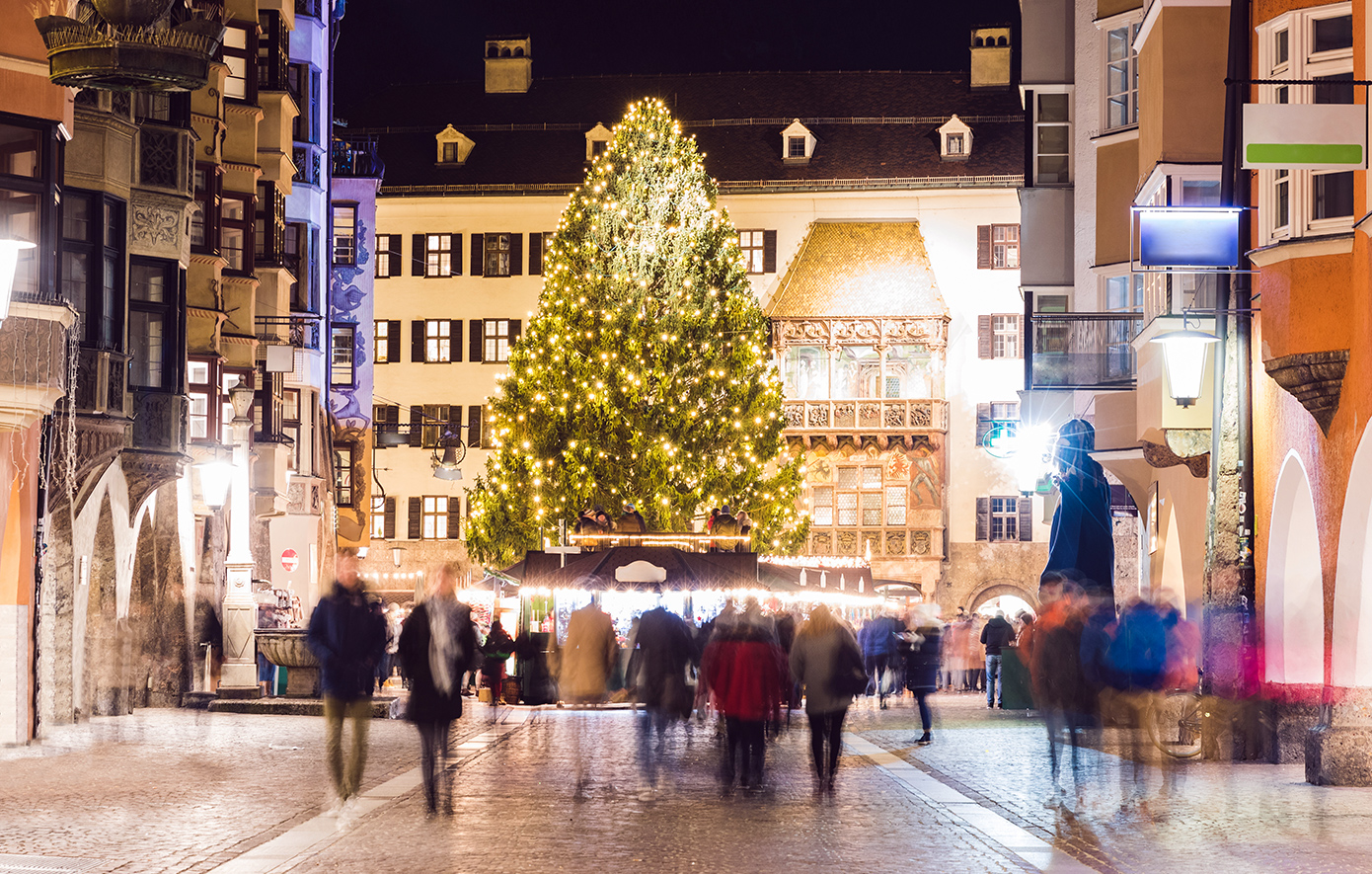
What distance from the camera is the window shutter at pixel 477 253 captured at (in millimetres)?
66625

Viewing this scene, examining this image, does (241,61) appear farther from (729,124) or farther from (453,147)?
(729,124)

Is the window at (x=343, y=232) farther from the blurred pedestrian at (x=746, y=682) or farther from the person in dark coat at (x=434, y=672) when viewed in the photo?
the person in dark coat at (x=434, y=672)

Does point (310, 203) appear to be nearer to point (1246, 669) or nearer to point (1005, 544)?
point (1005, 544)

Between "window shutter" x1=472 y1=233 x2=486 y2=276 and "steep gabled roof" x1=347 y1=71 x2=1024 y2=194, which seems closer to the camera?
"steep gabled roof" x1=347 y1=71 x2=1024 y2=194

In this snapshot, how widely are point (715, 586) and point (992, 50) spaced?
4212cm

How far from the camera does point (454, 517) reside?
65688 millimetres

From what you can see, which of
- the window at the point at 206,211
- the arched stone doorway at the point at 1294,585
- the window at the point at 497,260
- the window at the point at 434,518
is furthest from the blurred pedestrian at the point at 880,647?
the window at the point at 497,260

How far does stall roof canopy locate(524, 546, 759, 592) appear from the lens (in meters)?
31.4

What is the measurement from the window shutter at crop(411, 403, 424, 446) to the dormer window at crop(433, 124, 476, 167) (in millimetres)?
8897

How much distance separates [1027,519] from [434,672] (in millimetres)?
50685

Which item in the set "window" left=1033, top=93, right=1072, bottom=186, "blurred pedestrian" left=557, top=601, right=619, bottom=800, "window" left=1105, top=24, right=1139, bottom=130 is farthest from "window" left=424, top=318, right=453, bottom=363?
"blurred pedestrian" left=557, top=601, right=619, bottom=800

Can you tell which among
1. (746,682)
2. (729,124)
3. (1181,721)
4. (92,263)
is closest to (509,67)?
(729,124)

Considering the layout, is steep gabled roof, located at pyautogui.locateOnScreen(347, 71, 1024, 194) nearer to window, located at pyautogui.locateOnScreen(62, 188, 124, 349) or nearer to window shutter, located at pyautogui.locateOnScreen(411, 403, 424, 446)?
window shutter, located at pyautogui.locateOnScreen(411, 403, 424, 446)

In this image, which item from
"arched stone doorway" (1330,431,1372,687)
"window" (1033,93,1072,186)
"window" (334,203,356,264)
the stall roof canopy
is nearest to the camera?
"arched stone doorway" (1330,431,1372,687)
